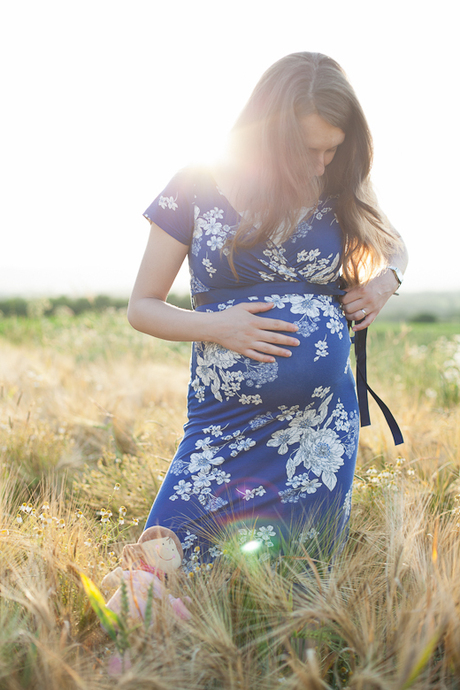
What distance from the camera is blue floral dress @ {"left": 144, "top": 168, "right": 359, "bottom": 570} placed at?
6.10ft

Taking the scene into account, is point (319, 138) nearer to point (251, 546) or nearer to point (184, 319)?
point (184, 319)

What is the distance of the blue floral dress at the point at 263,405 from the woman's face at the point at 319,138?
202 millimetres

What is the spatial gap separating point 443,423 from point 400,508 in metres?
1.72

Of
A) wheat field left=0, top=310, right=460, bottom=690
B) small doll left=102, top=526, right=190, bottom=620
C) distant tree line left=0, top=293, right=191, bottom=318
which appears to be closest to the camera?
wheat field left=0, top=310, right=460, bottom=690

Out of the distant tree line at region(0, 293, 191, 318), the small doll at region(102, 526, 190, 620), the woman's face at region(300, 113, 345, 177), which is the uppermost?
the woman's face at region(300, 113, 345, 177)

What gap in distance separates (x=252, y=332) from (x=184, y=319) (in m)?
0.28

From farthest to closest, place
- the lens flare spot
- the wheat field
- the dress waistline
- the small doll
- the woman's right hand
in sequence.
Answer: the dress waistline
the woman's right hand
the lens flare spot
the small doll
the wheat field

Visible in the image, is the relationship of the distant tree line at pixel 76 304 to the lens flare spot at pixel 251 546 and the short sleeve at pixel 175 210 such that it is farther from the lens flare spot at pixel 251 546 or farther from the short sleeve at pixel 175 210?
the lens flare spot at pixel 251 546

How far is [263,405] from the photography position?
1.90 m

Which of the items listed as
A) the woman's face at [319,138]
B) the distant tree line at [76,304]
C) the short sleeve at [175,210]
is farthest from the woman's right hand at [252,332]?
the distant tree line at [76,304]

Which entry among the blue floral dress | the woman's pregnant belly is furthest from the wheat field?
the woman's pregnant belly

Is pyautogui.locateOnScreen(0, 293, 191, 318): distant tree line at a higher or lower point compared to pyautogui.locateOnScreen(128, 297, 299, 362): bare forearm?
lower

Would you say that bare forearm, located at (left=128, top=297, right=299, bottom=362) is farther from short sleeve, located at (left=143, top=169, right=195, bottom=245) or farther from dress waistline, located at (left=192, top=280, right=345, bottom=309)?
short sleeve, located at (left=143, top=169, right=195, bottom=245)

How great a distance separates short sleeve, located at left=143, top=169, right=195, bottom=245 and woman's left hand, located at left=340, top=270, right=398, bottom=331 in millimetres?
762
